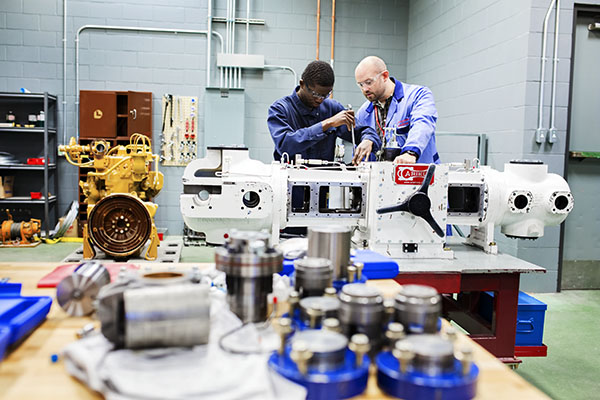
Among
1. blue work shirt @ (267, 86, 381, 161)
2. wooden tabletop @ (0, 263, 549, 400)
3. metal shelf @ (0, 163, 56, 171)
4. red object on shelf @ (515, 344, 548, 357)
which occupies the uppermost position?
blue work shirt @ (267, 86, 381, 161)

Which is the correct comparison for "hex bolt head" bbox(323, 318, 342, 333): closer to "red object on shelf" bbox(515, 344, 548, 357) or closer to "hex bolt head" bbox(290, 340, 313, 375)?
"hex bolt head" bbox(290, 340, 313, 375)

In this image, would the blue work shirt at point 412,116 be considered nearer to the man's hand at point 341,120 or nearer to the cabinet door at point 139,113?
the man's hand at point 341,120

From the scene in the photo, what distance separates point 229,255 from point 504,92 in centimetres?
353

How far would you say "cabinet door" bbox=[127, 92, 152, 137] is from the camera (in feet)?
17.9

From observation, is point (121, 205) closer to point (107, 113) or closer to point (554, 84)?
point (107, 113)

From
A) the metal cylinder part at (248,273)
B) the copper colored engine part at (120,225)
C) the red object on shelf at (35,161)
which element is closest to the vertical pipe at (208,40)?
the red object on shelf at (35,161)

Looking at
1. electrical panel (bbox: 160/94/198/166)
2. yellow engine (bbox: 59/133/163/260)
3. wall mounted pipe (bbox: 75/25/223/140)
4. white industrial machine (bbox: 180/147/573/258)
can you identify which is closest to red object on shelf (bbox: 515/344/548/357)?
white industrial machine (bbox: 180/147/573/258)

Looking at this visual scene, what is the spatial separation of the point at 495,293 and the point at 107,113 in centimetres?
454

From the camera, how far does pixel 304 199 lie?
220 cm

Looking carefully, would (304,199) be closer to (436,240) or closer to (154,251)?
(436,240)

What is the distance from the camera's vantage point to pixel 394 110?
2709mm

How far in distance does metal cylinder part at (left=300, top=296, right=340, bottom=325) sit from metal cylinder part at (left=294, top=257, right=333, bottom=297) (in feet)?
0.18

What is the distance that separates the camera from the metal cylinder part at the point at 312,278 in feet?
2.94

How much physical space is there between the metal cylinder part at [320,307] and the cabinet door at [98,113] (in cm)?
505
